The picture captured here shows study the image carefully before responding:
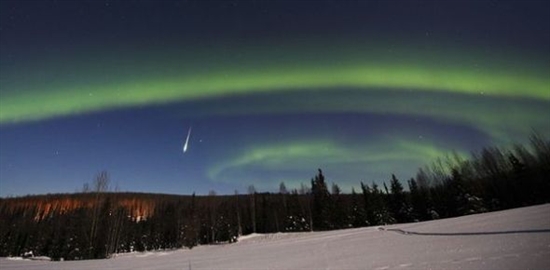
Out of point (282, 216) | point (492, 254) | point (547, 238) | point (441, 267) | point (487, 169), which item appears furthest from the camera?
point (282, 216)

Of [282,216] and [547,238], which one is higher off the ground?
[282,216]

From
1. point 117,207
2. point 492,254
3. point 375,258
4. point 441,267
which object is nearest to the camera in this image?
point 441,267

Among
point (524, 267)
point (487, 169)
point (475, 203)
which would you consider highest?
point (487, 169)

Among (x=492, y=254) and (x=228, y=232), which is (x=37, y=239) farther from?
(x=492, y=254)

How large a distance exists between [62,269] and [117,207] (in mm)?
77676

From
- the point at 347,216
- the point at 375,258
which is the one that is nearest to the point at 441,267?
the point at 375,258

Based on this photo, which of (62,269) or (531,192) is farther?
(531,192)

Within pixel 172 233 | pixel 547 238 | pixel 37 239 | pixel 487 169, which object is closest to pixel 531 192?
pixel 487 169

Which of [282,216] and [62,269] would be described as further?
[282,216]

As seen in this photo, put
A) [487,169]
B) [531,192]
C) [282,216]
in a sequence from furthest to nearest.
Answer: [282,216] < [487,169] < [531,192]

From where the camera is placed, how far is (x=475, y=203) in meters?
60.9

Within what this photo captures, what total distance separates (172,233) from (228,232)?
18635 mm

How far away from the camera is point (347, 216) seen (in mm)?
84688

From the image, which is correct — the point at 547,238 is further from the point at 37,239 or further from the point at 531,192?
the point at 37,239
